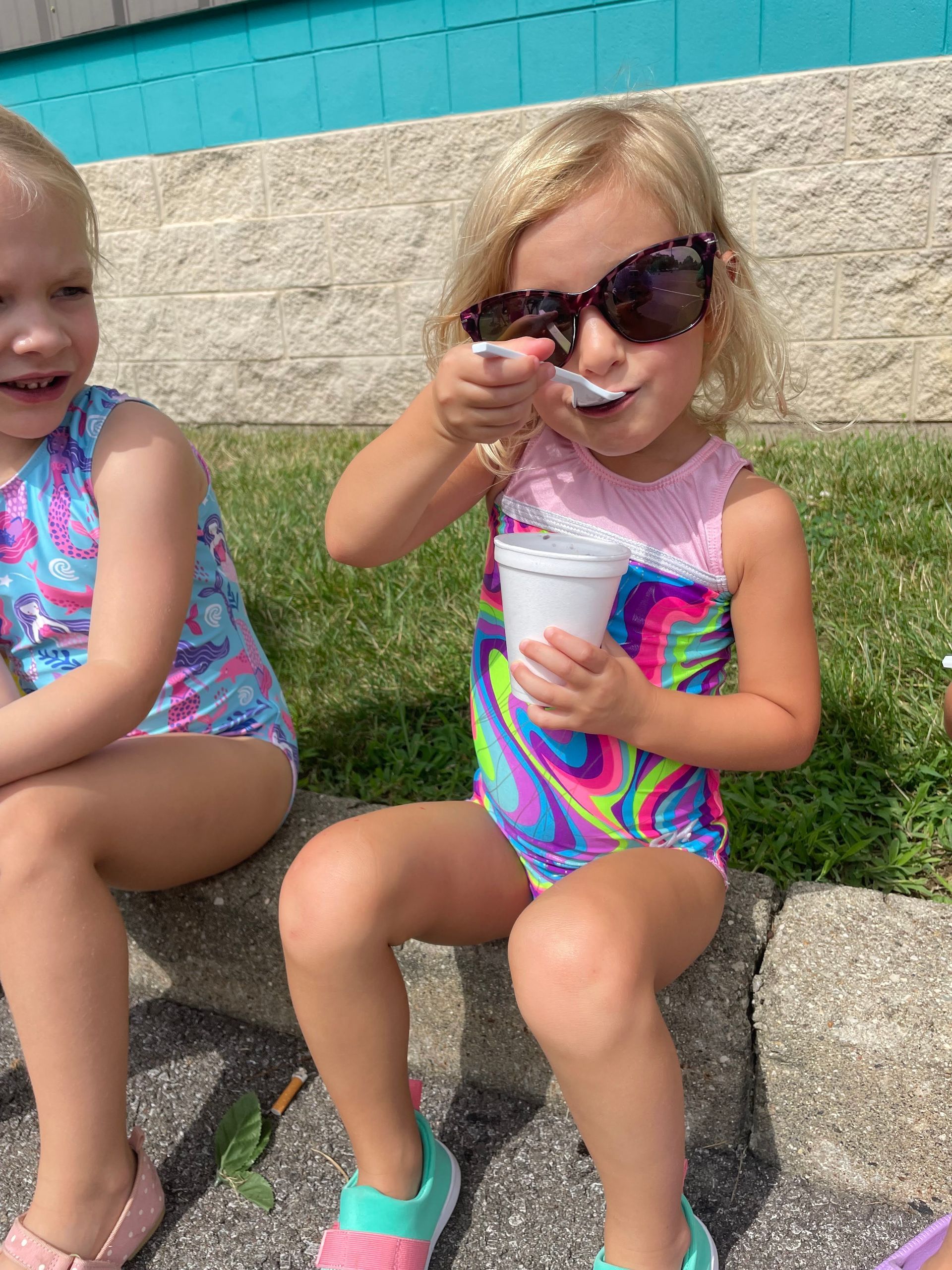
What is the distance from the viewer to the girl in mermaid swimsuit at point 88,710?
1.47 meters

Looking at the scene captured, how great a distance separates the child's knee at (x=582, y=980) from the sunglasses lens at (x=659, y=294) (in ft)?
2.44

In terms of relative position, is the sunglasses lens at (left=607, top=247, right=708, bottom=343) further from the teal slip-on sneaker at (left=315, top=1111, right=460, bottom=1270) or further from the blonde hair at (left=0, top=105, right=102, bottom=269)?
the teal slip-on sneaker at (left=315, top=1111, right=460, bottom=1270)

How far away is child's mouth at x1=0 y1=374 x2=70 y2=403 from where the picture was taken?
5.46ft

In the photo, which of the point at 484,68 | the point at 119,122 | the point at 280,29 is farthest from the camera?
the point at 119,122

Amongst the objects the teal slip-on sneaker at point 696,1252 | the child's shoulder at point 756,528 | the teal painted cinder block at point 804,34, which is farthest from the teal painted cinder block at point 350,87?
the teal slip-on sneaker at point 696,1252

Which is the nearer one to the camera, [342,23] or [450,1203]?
[450,1203]

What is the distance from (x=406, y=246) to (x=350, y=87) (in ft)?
2.31

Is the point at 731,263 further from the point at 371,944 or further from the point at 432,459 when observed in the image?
the point at 371,944

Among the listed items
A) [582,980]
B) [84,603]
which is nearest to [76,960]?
[84,603]

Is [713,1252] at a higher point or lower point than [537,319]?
lower

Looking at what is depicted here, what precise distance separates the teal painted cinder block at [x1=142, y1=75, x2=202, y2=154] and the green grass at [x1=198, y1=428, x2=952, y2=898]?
2.49m

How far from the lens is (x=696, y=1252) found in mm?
1386

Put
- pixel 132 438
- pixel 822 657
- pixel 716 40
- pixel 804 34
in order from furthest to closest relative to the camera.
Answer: pixel 716 40 < pixel 804 34 < pixel 822 657 < pixel 132 438

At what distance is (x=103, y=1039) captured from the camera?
1501mm
